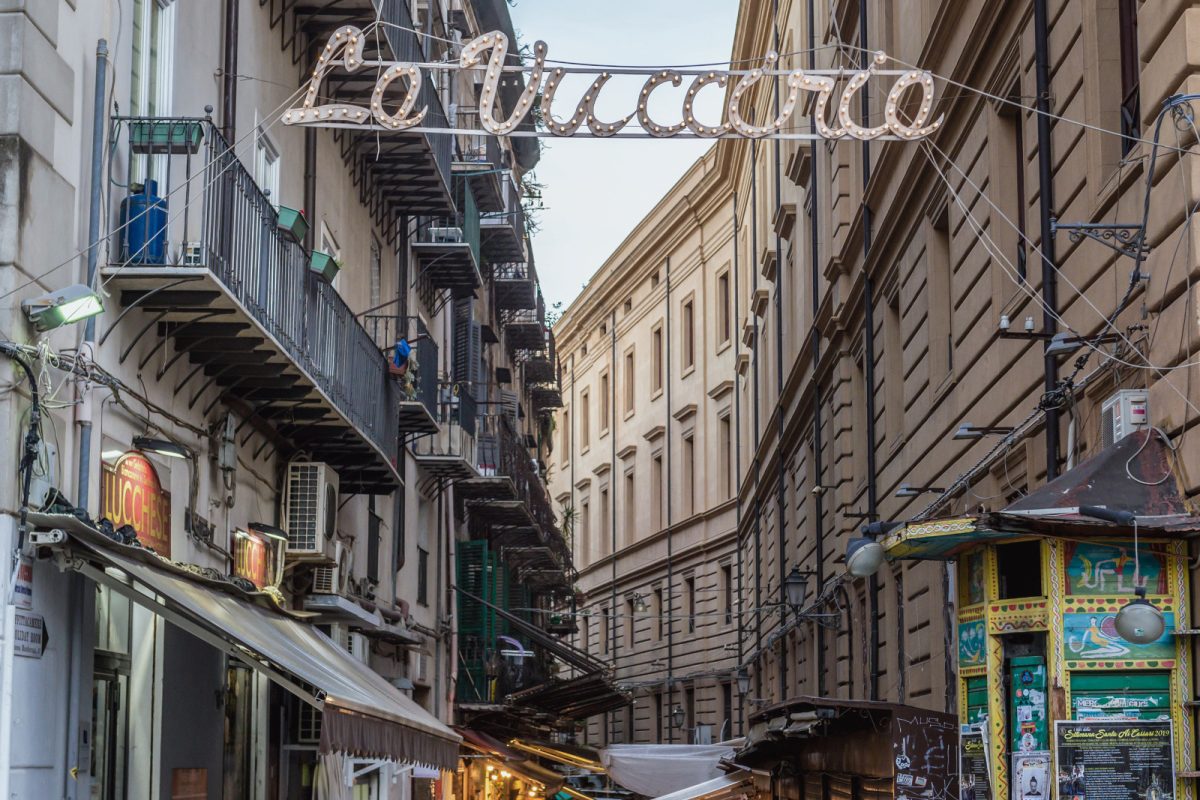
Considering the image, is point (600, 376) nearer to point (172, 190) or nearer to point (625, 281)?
point (625, 281)

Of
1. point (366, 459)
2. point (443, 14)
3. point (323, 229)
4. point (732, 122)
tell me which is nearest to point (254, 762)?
point (366, 459)

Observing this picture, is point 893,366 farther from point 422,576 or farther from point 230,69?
point 230,69

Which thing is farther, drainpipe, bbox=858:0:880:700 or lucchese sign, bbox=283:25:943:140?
drainpipe, bbox=858:0:880:700

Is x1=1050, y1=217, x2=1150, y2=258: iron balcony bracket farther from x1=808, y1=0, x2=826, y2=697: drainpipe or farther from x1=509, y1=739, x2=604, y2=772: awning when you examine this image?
x1=509, y1=739, x2=604, y2=772: awning

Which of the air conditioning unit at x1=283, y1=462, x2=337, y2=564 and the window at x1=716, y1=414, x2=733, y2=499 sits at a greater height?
the window at x1=716, y1=414, x2=733, y2=499

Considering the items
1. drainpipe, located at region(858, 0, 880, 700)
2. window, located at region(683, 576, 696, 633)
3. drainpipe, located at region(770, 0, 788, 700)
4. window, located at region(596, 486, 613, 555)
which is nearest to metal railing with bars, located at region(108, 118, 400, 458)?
drainpipe, located at region(858, 0, 880, 700)

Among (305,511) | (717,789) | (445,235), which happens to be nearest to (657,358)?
(445,235)

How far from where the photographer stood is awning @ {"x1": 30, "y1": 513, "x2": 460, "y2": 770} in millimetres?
10477

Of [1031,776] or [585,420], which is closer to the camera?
[1031,776]

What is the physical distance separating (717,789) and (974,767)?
12381 mm

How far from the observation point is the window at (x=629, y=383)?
56156mm

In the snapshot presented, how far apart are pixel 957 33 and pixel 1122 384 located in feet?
21.8

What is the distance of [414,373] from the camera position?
21969 millimetres

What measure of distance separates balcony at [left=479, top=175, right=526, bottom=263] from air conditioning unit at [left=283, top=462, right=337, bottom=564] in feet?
46.8
